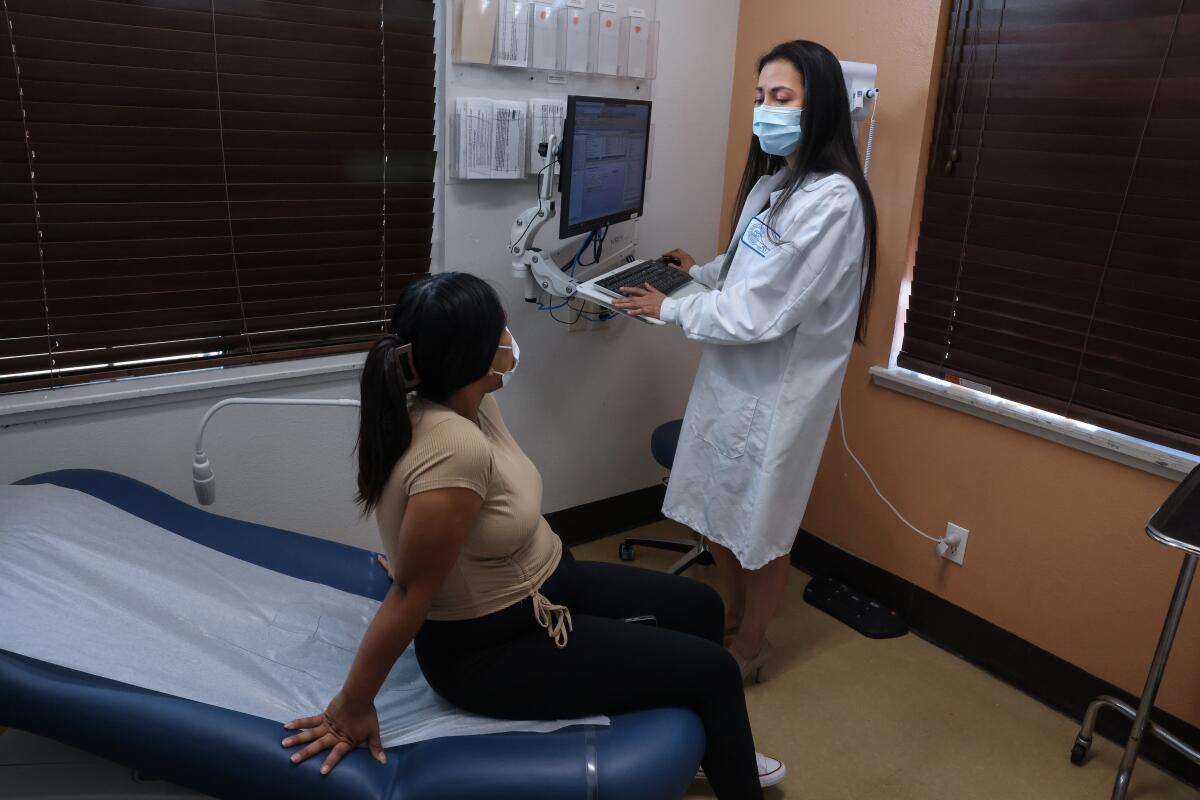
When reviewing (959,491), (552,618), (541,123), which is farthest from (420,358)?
(959,491)

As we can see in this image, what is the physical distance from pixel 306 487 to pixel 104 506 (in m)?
0.61

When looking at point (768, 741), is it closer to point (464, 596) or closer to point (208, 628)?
point (464, 596)

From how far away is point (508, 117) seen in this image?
242cm

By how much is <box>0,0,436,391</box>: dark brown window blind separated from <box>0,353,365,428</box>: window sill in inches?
1.1

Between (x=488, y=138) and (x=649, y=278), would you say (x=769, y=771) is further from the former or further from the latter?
(x=488, y=138)

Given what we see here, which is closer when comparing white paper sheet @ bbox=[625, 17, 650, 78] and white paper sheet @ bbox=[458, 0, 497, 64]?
white paper sheet @ bbox=[458, 0, 497, 64]

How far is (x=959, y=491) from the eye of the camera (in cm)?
248

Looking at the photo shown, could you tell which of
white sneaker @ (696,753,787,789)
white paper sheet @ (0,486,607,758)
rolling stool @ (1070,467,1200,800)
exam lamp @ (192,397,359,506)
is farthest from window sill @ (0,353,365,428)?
rolling stool @ (1070,467,1200,800)

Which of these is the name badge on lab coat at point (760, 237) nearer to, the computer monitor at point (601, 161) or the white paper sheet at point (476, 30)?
the computer monitor at point (601, 161)

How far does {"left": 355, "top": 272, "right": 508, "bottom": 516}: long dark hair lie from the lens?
54.1 inches

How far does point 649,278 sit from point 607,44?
70cm

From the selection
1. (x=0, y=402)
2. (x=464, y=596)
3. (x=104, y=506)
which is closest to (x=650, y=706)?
(x=464, y=596)

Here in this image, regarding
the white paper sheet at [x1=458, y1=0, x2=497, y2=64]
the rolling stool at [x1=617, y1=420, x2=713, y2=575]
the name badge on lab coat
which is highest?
the white paper sheet at [x1=458, y1=0, x2=497, y2=64]

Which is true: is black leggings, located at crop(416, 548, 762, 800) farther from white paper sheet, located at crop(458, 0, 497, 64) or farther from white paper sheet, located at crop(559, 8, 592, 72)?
white paper sheet, located at crop(559, 8, 592, 72)
